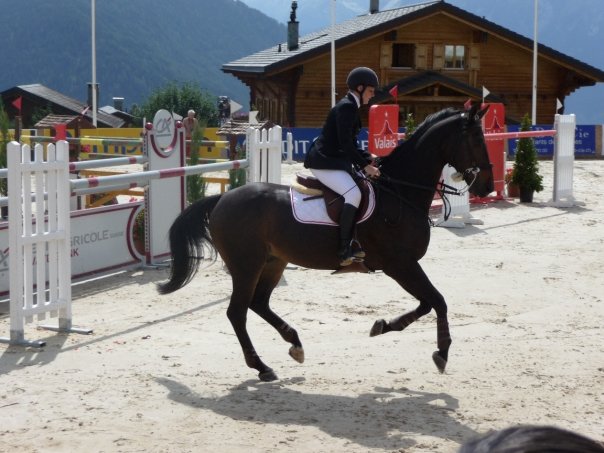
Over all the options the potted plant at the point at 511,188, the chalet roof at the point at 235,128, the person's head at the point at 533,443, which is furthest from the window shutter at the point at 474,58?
the person's head at the point at 533,443

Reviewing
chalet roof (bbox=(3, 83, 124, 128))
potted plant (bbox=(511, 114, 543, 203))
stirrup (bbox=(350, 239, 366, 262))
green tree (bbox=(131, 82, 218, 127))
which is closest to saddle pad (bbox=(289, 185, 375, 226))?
stirrup (bbox=(350, 239, 366, 262))

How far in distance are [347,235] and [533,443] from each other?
19.0 ft

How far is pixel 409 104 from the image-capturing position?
139 feet

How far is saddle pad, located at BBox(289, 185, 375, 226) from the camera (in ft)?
24.2

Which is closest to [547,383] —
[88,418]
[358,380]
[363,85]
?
[358,380]

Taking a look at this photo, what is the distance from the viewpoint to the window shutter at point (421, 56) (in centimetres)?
4269

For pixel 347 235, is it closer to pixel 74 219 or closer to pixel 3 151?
pixel 74 219

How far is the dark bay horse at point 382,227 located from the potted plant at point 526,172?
11935mm

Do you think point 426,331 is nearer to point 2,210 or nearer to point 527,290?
point 527,290

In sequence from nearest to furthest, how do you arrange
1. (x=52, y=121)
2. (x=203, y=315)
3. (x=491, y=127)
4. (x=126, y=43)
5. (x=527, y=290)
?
(x=203, y=315), (x=527, y=290), (x=491, y=127), (x=52, y=121), (x=126, y=43)

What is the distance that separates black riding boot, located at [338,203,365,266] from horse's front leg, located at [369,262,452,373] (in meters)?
0.28

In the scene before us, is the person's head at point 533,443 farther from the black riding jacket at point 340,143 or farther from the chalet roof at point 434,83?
the chalet roof at point 434,83

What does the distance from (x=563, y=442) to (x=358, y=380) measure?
564 cm

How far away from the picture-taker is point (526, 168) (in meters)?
19.2
